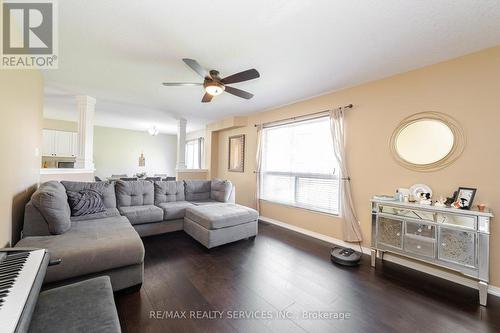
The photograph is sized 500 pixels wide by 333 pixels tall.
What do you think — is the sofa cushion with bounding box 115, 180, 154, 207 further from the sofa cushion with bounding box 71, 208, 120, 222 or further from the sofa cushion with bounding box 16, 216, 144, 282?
the sofa cushion with bounding box 16, 216, 144, 282

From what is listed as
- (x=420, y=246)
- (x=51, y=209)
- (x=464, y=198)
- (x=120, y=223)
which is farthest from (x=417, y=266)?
(x=51, y=209)

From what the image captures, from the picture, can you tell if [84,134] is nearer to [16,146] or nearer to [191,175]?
[16,146]

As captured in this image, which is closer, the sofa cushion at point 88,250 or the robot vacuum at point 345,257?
the sofa cushion at point 88,250

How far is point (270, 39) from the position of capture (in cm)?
211

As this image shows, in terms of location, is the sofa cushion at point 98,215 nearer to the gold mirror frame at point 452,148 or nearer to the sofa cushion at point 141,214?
the sofa cushion at point 141,214

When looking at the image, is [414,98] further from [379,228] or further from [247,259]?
[247,259]

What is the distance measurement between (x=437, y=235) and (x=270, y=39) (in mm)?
2692

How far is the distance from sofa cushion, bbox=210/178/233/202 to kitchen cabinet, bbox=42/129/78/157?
4775mm

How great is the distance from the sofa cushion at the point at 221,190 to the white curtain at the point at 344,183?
2.14 metres

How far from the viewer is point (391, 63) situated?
251cm

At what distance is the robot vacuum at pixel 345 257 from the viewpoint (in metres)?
2.59

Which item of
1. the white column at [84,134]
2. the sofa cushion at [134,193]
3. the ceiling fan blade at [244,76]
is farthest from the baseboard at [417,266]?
the white column at [84,134]

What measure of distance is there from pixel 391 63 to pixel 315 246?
270cm

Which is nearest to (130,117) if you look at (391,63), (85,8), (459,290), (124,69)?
(124,69)
